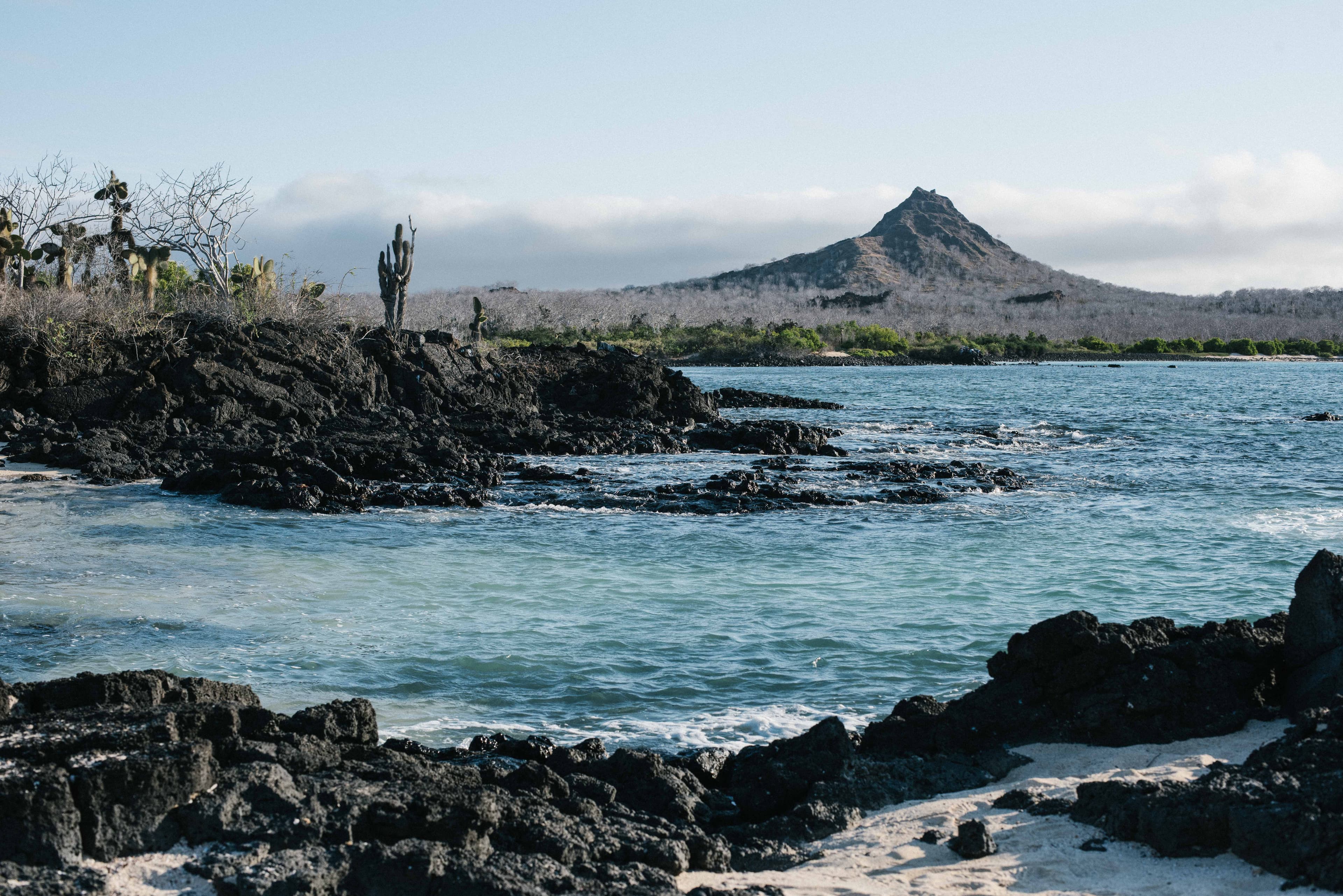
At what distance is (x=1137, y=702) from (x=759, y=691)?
2.72 m

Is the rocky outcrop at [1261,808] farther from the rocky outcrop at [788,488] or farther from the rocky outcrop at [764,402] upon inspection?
the rocky outcrop at [764,402]

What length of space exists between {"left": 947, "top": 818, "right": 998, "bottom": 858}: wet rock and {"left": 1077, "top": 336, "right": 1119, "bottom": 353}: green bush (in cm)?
14141

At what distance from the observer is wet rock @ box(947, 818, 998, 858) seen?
475 centimetres

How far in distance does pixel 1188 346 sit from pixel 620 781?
14693 centimetres

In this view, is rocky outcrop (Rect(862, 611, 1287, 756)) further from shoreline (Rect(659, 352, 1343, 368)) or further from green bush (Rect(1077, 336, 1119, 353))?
green bush (Rect(1077, 336, 1119, 353))

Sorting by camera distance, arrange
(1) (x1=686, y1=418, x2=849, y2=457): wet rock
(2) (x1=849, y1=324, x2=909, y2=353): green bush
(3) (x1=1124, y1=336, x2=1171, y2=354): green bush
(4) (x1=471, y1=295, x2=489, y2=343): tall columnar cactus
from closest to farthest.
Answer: (1) (x1=686, y1=418, x2=849, y2=457): wet rock
(4) (x1=471, y1=295, x2=489, y2=343): tall columnar cactus
(2) (x1=849, y1=324, x2=909, y2=353): green bush
(3) (x1=1124, y1=336, x2=1171, y2=354): green bush

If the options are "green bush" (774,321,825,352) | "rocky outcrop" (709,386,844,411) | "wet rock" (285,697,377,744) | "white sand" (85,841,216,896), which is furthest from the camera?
"green bush" (774,321,825,352)

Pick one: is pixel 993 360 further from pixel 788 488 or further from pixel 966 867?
pixel 966 867

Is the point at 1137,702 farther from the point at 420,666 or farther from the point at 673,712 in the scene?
the point at 420,666

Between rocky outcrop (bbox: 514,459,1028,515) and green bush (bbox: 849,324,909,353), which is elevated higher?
green bush (bbox: 849,324,909,353)

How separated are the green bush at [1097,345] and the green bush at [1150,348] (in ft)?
6.50

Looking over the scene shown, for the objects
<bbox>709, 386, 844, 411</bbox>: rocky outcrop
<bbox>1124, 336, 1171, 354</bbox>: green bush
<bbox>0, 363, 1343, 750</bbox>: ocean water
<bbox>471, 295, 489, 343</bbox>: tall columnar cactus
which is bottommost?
<bbox>0, 363, 1343, 750</bbox>: ocean water

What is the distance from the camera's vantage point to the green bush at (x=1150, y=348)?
439 ft

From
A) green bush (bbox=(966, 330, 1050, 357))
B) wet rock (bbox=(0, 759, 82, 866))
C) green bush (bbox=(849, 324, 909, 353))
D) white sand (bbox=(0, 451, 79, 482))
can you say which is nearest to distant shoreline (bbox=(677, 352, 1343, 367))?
green bush (bbox=(966, 330, 1050, 357))
